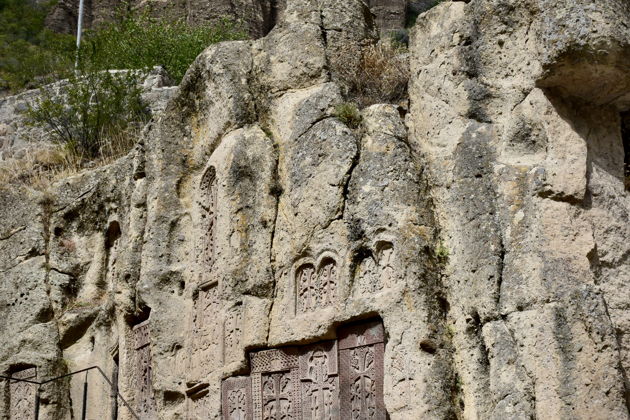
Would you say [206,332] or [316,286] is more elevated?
[316,286]

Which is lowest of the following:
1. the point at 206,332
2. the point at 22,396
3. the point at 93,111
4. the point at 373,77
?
the point at 22,396

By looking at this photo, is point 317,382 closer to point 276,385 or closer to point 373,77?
point 276,385

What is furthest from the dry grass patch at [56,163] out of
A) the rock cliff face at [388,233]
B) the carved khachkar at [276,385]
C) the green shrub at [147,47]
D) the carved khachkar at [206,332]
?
the carved khachkar at [276,385]

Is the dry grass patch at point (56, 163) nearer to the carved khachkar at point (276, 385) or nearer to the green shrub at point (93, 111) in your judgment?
the green shrub at point (93, 111)

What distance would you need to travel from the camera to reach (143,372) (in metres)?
12.8

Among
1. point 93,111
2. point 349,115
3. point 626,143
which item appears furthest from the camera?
point 93,111

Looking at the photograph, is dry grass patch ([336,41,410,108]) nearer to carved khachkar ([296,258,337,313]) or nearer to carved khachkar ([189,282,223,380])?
carved khachkar ([296,258,337,313])

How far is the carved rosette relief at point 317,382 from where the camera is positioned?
1010cm

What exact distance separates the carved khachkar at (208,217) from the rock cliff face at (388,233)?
3cm

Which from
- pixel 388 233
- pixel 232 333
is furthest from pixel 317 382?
pixel 388 233

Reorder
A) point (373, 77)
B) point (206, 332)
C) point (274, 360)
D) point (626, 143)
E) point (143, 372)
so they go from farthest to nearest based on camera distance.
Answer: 1. point (143, 372)
2. point (373, 77)
3. point (206, 332)
4. point (274, 360)
5. point (626, 143)

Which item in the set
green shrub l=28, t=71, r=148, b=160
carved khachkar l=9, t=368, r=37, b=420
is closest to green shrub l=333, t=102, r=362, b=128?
carved khachkar l=9, t=368, r=37, b=420

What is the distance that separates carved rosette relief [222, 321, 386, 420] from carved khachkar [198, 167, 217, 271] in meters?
1.40

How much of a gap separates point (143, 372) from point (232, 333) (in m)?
2.00
